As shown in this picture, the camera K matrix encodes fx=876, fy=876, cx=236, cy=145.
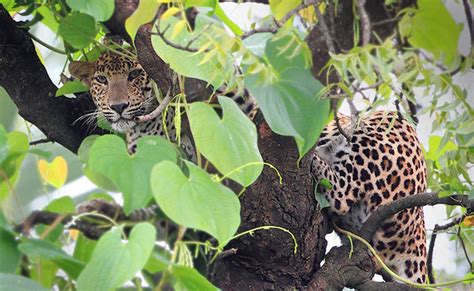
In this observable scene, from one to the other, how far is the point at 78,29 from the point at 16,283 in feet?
2.92

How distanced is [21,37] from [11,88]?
0.14 m

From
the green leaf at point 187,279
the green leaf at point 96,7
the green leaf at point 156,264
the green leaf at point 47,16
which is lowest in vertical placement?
the green leaf at point 187,279

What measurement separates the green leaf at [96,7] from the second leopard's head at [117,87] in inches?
45.1

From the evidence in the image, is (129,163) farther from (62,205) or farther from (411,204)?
(411,204)

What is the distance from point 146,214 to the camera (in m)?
1.46

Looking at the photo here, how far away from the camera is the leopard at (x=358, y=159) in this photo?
2.78 meters

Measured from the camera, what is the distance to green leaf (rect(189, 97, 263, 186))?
4.88ft

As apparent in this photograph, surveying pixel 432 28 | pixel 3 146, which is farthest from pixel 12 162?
pixel 432 28

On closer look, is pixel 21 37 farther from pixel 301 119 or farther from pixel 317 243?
pixel 301 119

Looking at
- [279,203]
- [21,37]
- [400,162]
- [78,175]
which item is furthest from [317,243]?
[78,175]

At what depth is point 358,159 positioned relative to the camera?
2.82 metres

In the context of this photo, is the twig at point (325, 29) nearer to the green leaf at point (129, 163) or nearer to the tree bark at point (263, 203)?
the green leaf at point (129, 163)

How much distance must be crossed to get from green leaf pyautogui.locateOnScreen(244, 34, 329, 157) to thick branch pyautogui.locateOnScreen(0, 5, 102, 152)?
1.07 m

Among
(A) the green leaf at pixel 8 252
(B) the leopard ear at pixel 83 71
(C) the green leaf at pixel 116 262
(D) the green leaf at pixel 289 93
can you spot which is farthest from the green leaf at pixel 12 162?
(B) the leopard ear at pixel 83 71
